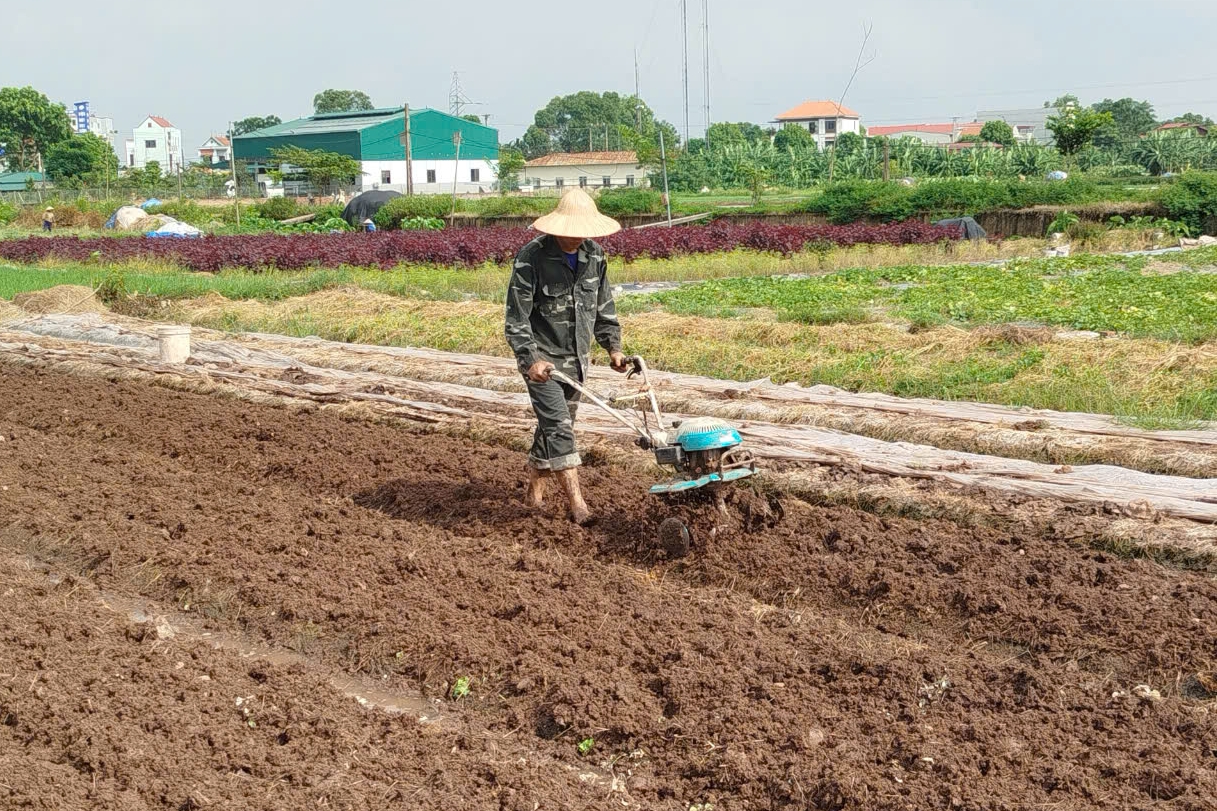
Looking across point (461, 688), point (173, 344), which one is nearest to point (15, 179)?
point (173, 344)

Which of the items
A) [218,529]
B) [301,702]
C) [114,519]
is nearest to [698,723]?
[301,702]

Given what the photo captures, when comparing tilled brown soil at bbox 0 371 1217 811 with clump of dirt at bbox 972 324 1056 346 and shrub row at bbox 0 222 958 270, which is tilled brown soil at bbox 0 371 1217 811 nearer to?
clump of dirt at bbox 972 324 1056 346

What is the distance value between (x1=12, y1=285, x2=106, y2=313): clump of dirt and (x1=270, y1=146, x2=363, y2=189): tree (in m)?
41.4

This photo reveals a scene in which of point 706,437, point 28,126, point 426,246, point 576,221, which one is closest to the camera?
point 706,437

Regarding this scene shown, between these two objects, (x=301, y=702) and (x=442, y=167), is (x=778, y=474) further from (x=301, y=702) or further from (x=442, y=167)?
(x=442, y=167)

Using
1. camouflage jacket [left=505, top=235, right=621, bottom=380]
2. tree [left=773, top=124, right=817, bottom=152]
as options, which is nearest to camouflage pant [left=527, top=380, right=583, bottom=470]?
camouflage jacket [left=505, top=235, right=621, bottom=380]

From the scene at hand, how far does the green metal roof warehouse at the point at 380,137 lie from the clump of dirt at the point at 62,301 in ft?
183

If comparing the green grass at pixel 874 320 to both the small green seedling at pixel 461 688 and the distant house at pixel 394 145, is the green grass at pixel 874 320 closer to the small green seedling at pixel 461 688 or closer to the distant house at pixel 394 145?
the small green seedling at pixel 461 688

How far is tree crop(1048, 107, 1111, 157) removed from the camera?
133 ft

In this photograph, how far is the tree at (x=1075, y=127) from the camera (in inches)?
1599

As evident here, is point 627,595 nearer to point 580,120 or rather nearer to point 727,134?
point 727,134

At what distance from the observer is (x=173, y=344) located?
11688mm

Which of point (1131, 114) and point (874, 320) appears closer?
point (874, 320)

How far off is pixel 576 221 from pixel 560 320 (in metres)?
0.57
